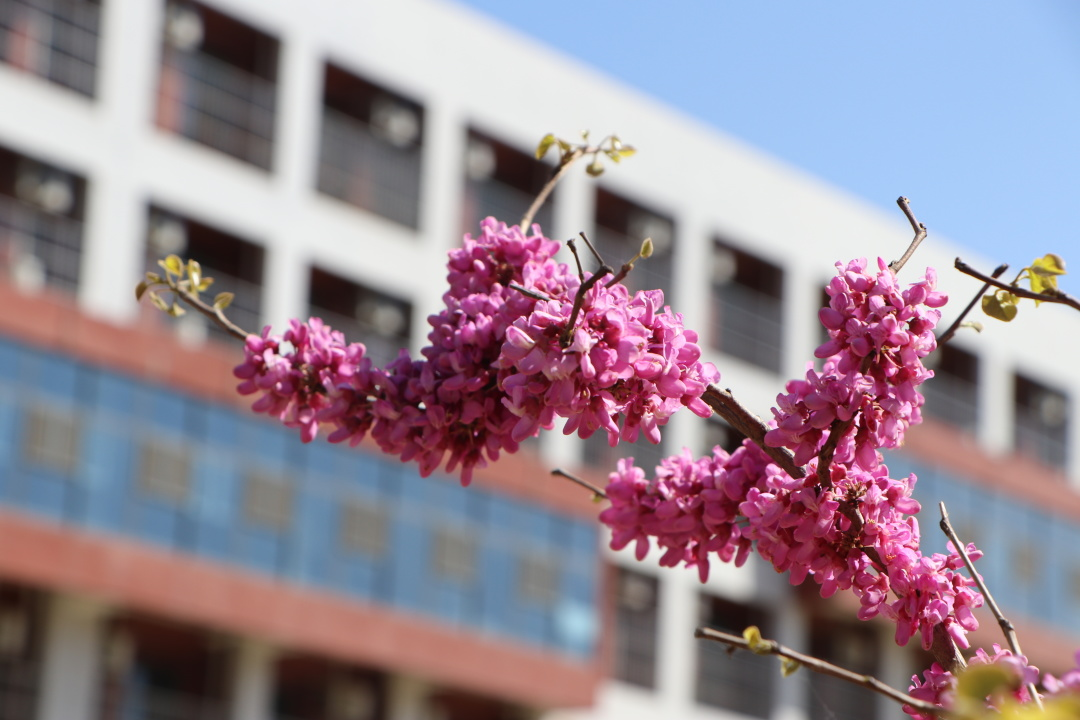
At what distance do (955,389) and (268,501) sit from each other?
16.6m

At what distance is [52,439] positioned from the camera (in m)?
21.3

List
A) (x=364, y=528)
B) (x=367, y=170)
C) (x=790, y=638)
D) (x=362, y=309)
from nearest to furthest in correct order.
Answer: (x=364, y=528)
(x=362, y=309)
(x=367, y=170)
(x=790, y=638)

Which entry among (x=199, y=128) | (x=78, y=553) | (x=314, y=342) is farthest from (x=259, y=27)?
(x=314, y=342)

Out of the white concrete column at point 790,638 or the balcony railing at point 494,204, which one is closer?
the balcony railing at point 494,204

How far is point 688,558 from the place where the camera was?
12.1 feet

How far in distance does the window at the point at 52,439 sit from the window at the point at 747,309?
13.4 m

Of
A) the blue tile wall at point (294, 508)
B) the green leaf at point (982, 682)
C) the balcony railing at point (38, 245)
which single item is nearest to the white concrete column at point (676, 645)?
the blue tile wall at point (294, 508)

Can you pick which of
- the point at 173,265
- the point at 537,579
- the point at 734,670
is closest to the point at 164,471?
the point at 537,579

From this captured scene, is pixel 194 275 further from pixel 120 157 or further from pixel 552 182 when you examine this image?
pixel 120 157

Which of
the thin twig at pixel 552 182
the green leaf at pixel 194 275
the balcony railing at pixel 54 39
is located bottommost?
the green leaf at pixel 194 275

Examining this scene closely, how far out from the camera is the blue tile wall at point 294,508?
21.4 m

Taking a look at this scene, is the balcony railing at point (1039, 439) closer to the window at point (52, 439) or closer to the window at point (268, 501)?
the window at point (268, 501)

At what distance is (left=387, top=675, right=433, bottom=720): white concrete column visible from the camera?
25281 millimetres

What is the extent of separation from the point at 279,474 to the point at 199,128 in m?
5.34
